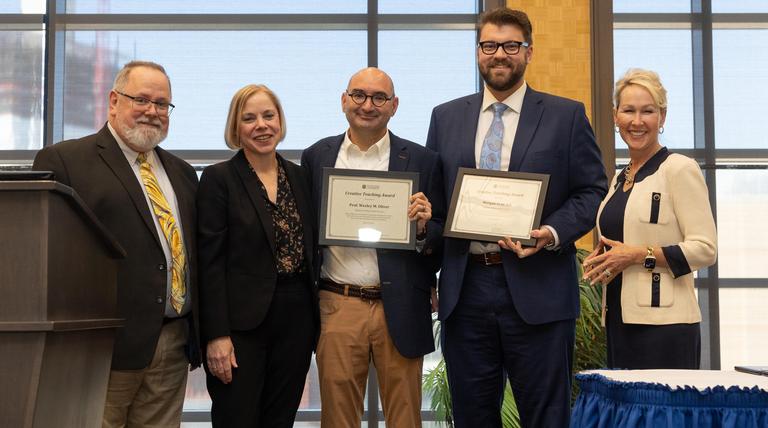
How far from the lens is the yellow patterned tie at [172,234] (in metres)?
3.07

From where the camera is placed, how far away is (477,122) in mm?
3350

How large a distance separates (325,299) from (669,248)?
1332mm

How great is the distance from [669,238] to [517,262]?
0.68 meters

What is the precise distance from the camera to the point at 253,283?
125 inches

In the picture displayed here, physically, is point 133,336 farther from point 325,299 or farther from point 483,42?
point 483,42

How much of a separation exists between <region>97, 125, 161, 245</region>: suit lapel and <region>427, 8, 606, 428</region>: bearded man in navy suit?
1.10 metres

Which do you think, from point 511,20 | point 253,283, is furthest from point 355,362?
point 511,20

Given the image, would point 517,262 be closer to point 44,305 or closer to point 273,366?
point 273,366

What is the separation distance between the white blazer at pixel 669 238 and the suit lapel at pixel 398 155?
901 mm

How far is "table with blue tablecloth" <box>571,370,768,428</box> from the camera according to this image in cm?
215

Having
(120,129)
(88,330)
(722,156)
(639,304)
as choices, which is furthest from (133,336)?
(722,156)

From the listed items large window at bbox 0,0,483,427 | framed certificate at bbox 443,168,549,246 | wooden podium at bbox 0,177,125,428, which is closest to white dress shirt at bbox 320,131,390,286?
framed certificate at bbox 443,168,549,246

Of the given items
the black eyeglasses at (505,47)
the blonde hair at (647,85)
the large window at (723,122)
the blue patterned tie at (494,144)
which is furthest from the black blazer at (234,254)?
the large window at (723,122)

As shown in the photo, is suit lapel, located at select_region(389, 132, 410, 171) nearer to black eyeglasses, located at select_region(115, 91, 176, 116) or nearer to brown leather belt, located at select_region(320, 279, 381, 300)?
brown leather belt, located at select_region(320, 279, 381, 300)
